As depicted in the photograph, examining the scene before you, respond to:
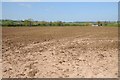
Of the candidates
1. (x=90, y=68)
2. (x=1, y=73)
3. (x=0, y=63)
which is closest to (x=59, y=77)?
(x=90, y=68)

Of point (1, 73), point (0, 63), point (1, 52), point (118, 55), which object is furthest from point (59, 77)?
point (1, 52)

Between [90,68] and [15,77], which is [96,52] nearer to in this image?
[90,68]

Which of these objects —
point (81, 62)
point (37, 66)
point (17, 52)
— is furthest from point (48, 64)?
point (17, 52)

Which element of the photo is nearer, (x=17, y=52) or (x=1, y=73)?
(x=1, y=73)

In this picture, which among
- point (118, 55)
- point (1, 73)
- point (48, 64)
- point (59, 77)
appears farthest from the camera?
point (118, 55)

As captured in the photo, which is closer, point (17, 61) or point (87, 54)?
point (17, 61)

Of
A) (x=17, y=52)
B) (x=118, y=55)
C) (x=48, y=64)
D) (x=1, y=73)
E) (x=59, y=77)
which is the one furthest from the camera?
(x=17, y=52)

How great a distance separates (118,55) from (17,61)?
3.60 meters

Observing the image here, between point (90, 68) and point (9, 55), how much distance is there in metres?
3.39

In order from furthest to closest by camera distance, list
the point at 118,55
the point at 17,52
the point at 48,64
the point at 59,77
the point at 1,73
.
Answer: the point at 17,52 → the point at 118,55 → the point at 48,64 → the point at 1,73 → the point at 59,77

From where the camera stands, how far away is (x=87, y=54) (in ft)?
30.9

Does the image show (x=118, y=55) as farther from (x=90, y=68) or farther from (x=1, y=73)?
(x=1, y=73)

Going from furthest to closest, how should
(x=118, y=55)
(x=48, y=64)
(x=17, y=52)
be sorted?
1. (x=17, y=52)
2. (x=118, y=55)
3. (x=48, y=64)

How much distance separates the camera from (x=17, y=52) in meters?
10.1
